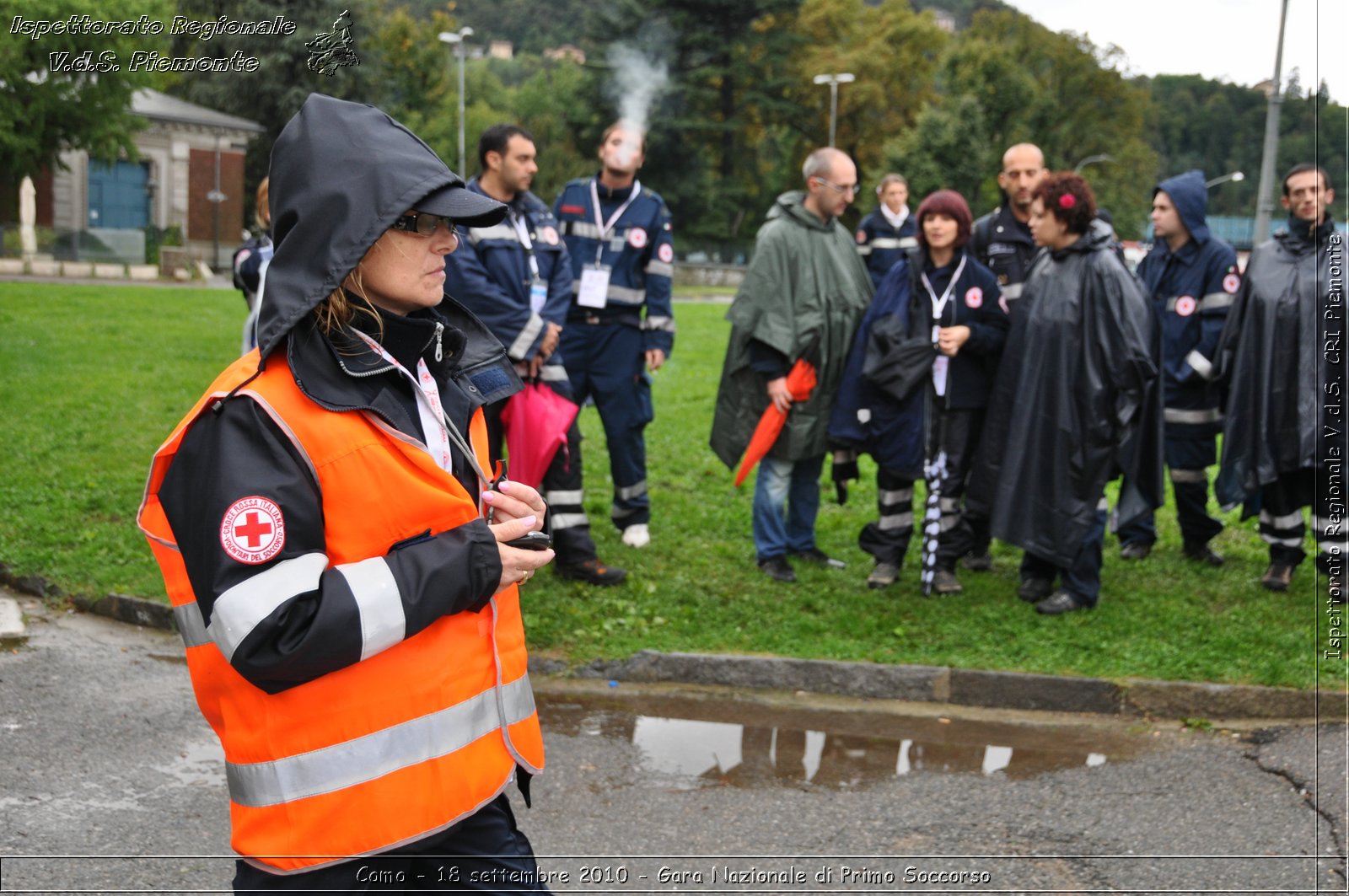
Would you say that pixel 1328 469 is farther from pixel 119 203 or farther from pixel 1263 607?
pixel 119 203

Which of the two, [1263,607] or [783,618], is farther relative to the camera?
[1263,607]

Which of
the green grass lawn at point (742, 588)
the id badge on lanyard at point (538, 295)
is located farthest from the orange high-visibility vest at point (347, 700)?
the id badge on lanyard at point (538, 295)

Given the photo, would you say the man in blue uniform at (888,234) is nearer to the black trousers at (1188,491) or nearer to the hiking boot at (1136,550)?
the black trousers at (1188,491)

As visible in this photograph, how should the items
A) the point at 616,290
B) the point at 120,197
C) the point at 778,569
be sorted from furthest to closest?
the point at 120,197 → the point at 616,290 → the point at 778,569

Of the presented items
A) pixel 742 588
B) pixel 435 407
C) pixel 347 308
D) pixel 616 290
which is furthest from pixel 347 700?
pixel 616 290

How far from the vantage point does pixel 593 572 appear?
285 inches

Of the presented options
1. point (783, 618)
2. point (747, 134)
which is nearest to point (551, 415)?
point (783, 618)

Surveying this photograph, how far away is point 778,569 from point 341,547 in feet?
17.8

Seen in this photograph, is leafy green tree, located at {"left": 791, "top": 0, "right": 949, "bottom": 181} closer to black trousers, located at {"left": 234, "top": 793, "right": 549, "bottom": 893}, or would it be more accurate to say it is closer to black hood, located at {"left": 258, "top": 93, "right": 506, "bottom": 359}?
black hood, located at {"left": 258, "top": 93, "right": 506, "bottom": 359}

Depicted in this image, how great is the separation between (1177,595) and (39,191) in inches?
1635

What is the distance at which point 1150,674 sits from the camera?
6133mm

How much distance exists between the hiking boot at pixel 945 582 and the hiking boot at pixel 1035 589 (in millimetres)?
349

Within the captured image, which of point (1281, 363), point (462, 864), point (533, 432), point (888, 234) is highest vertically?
point (888, 234)

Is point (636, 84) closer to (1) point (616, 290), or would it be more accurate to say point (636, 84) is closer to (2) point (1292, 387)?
(1) point (616, 290)
